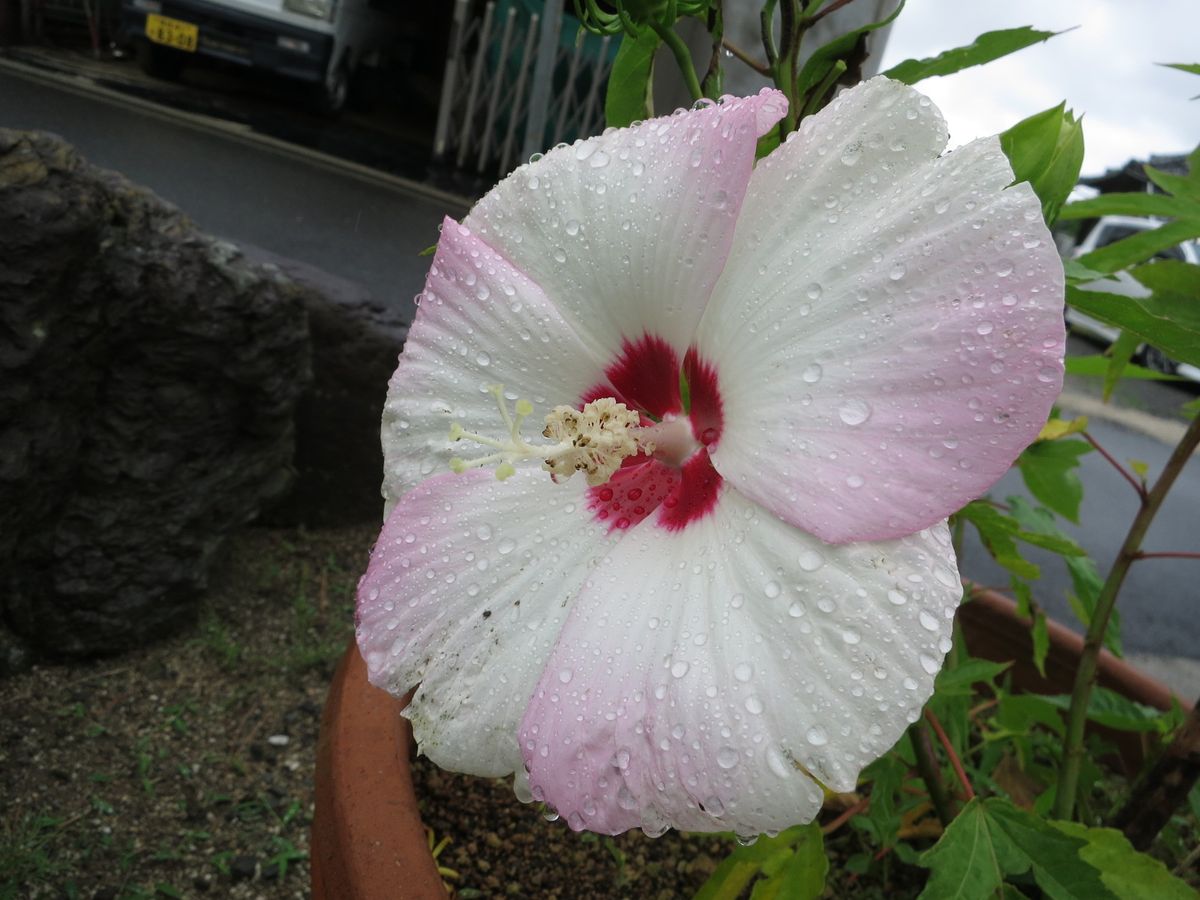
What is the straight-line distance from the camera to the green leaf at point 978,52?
654 mm

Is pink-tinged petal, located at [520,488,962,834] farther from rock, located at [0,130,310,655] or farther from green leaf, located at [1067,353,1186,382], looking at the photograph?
rock, located at [0,130,310,655]

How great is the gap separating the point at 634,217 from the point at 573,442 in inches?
5.7

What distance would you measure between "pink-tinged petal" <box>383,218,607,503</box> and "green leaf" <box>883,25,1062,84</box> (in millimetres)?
303

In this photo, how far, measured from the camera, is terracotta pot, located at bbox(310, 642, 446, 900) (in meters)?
0.77

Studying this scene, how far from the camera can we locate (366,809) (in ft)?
2.69

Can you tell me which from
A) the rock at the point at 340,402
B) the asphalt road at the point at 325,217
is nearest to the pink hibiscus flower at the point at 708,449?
the rock at the point at 340,402

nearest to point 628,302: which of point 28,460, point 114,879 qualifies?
point 114,879

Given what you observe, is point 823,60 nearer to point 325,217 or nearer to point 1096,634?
point 1096,634

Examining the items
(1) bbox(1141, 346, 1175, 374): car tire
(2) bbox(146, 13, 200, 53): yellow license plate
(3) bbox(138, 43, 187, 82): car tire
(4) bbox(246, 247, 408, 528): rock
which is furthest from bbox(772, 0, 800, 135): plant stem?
(1) bbox(1141, 346, 1175, 374): car tire

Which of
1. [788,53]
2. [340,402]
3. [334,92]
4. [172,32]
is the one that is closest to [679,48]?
[788,53]

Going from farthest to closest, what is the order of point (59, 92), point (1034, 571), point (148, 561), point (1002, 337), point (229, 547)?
point (59, 92) < point (229, 547) < point (148, 561) < point (1034, 571) < point (1002, 337)

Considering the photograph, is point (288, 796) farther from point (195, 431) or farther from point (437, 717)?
point (437, 717)

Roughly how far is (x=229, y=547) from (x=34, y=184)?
0.88 meters

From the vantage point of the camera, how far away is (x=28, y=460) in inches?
62.7
